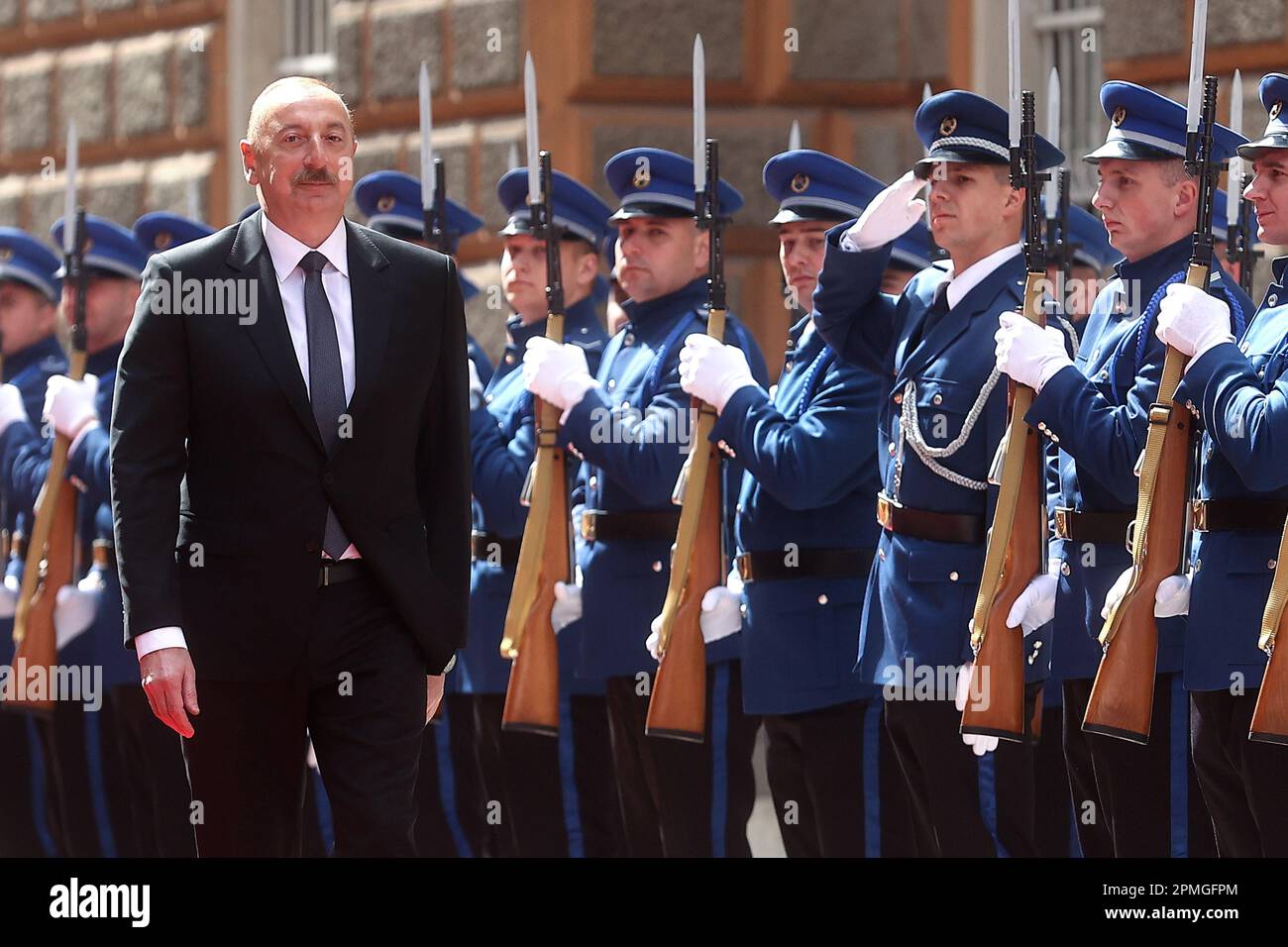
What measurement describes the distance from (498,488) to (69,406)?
140 centimetres

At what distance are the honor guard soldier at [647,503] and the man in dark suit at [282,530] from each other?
1897 mm

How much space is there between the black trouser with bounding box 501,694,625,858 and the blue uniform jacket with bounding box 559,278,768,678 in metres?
0.28

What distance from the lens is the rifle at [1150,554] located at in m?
5.35

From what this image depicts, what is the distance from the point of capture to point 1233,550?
17.5 ft

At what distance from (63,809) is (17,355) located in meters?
1.53

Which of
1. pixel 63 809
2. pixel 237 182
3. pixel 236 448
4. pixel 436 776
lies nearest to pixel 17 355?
pixel 63 809

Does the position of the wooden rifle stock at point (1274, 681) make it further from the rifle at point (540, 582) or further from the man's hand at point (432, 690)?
the rifle at point (540, 582)

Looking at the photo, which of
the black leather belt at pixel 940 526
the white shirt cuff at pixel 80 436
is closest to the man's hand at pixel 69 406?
the white shirt cuff at pixel 80 436

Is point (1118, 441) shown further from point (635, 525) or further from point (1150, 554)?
point (635, 525)

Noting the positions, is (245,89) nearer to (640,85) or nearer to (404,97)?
(404,97)

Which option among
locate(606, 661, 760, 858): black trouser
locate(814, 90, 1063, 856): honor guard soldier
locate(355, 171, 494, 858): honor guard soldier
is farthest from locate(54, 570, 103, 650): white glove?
locate(814, 90, 1063, 856): honor guard soldier

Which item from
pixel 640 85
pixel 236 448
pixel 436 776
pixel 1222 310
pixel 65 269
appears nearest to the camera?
pixel 236 448

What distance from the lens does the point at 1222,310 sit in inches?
210

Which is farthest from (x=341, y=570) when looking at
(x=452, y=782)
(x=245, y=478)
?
(x=452, y=782)
